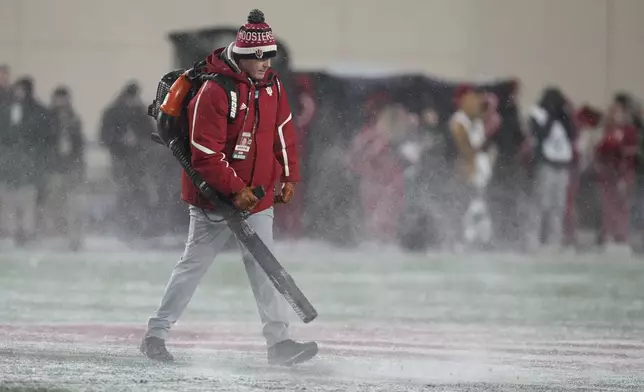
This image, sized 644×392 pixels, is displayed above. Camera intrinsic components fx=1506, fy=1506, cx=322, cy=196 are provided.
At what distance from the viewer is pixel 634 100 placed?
13594 millimetres

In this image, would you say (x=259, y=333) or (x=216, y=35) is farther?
(x=216, y=35)

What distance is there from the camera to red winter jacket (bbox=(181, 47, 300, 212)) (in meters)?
6.68

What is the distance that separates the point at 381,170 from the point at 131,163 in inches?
88.4

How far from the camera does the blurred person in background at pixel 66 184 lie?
11891 mm

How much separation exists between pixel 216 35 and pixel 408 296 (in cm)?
364

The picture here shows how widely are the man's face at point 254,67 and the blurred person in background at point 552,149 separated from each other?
6829 mm

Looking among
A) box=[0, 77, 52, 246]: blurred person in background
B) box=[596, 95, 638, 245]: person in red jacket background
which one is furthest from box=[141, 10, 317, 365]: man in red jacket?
box=[596, 95, 638, 245]: person in red jacket background

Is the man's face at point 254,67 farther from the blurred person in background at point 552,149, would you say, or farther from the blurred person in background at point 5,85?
the blurred person in background at point 552,149

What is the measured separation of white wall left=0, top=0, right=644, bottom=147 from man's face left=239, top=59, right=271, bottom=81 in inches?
215

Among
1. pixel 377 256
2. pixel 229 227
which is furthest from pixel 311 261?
pixel 229 227

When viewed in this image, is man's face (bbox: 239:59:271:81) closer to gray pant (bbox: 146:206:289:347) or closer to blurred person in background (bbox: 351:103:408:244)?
gray pant (bbox: 146:206:289:347)

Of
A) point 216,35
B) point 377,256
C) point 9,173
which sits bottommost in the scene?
point 377,256

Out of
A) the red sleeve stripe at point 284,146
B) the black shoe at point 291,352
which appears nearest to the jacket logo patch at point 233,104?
the red sleeve stripe at point 284,146

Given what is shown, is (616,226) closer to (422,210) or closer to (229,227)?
(422,210)
